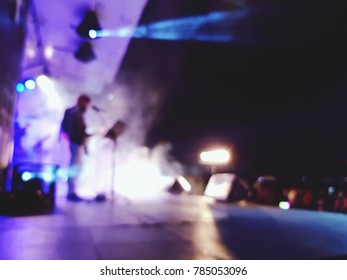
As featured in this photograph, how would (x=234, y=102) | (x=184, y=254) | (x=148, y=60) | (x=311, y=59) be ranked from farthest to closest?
(x=234, y=102)
(x=148, y=60)
(x=311, y=59)
(x=184, y=254)

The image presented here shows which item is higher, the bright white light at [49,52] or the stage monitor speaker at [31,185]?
the bright white light at [49,52]

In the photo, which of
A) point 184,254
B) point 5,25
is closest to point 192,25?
point 5,25

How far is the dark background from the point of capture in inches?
280

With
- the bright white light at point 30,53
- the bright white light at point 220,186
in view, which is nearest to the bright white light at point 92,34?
the bright white light at point 30,53

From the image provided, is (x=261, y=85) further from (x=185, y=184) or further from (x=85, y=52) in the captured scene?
(x=85, y=52)

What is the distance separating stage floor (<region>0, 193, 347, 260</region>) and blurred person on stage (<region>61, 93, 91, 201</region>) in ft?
5.62

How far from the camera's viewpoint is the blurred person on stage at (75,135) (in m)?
4.93

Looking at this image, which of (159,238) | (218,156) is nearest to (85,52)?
(218,156)

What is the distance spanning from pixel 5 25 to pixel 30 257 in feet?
10.5

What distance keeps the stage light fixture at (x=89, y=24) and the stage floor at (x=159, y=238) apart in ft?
13.1

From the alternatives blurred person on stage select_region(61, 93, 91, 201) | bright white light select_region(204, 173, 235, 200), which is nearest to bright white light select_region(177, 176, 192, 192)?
bright white light select_region(204, 173, 235, 200)

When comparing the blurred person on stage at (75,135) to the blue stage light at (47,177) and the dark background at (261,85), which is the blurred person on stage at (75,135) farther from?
the dark background at (261,85)

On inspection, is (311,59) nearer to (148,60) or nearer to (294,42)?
(294,42)

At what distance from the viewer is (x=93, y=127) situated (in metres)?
9.21
